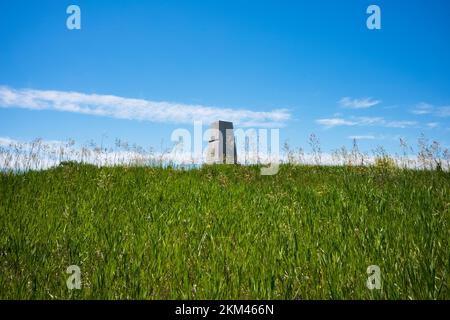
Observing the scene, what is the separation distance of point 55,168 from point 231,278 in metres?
6.51

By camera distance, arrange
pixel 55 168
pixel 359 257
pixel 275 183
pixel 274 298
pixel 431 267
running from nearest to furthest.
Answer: pixel 274 298, pixel 431 267, pixel 359 257, pixel 275 183, pixel 55 168

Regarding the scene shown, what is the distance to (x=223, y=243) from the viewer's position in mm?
3068

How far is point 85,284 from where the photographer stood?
229 cm

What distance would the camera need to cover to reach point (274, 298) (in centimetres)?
211

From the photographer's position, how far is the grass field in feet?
7.25

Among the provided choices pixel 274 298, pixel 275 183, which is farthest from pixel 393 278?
pixel 275 183

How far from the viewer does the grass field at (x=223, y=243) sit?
221 centimetres

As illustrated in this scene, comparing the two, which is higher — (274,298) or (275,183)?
(275,183)
